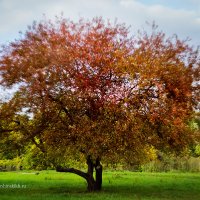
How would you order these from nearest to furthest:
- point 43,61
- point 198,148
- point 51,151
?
point 43,61 → point 51,151 → point 198,148

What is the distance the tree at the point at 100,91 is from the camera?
27.2m

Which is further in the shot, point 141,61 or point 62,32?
point 62,32

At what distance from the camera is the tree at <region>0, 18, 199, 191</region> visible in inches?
1071

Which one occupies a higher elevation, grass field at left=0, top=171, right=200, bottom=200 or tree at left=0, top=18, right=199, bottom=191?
tree at left=0, top=18, right=199, bottom=191

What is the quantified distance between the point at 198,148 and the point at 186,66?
5065 cm

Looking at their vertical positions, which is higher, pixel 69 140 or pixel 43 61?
pixel 43 61

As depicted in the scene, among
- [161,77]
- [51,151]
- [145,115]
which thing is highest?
[161,77]

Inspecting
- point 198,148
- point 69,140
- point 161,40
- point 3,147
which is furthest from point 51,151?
point 198,148

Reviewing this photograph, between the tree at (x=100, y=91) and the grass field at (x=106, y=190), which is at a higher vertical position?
the tree at (x=100, y=91)

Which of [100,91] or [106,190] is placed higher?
[100,91]

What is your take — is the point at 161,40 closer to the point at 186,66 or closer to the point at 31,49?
the point at 186,66

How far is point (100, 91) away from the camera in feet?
91.4

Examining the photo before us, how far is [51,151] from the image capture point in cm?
2906

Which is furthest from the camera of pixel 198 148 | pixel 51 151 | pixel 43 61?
pixel 198 148
